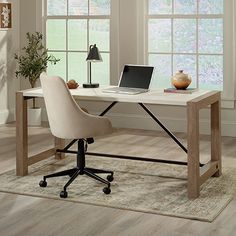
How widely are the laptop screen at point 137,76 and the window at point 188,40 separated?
2.23m

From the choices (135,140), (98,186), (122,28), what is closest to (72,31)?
(122,28)

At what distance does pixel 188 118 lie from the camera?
4562mm

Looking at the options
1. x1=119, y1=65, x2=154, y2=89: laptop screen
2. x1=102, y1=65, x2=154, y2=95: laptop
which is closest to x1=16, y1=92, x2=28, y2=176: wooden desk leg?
x1=102, y1=65, x2=154, y2=95: laptop

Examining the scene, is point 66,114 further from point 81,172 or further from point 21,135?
point 21,135

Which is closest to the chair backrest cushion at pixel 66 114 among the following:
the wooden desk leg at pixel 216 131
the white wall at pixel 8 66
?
the wooden desk leg at pixel 216 131

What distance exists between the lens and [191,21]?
725 centimetres

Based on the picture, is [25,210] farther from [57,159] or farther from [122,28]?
[122,28]

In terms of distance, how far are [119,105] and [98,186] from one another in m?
2.94

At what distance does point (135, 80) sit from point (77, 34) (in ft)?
9.60

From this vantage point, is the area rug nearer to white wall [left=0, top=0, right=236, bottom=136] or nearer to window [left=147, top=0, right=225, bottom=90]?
white wall [left=0, top=0, right=236, bottom=136]

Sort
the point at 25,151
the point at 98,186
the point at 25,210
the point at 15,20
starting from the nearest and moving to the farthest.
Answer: the point at 25,210 → the point at 98,186 → the point at 25,151 → the point at 15,20

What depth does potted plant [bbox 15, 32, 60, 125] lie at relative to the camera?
7.66 metres

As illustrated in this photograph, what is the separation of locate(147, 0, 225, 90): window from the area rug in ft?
6.41

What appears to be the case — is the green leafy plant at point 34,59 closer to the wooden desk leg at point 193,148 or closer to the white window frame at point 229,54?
the white window frame at point 229,54
